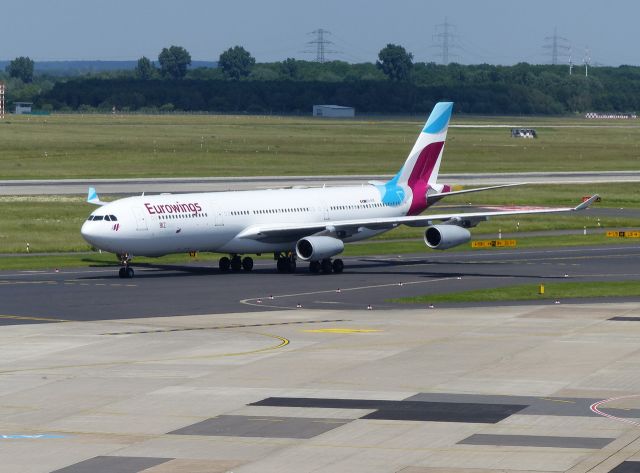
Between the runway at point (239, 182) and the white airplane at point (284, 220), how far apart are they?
39.4 meters

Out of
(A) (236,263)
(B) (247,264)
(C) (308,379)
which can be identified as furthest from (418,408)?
(B) (247,264)

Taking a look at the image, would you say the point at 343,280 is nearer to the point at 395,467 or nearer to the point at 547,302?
the point at 547,302

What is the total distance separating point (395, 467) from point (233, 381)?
38.5 feet

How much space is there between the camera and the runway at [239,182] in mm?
120000

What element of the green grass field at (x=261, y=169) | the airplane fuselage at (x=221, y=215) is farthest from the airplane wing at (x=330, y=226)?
the green grass field at (x=261, y=169)

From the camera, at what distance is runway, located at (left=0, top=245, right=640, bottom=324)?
59594 mm

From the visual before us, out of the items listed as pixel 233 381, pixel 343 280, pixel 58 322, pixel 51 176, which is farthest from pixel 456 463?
pixel 51 176

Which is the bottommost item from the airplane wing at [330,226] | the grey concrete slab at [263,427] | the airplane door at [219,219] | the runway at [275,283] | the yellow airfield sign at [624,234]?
the runway at [275,283]

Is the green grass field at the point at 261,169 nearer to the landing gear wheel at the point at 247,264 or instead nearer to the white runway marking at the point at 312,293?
the landing gear wheel at the point at 247,264

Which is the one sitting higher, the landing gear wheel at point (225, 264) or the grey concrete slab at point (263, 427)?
the grey concrete slab at point (263, 427)

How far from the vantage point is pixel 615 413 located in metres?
36.4

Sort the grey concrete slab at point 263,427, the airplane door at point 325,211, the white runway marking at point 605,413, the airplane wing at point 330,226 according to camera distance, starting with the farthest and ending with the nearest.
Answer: the airplane door at point 325,211 → the airplane wing at point 330,226 → the white runway marking at point 605,413 → the grey concrete slab at point 263,427

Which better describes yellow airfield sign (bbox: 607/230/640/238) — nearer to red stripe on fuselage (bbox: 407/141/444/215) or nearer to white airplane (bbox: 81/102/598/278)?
white airplane (bbox: 81/102/598/278)

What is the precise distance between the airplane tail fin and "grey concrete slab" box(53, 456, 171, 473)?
1964 inches
